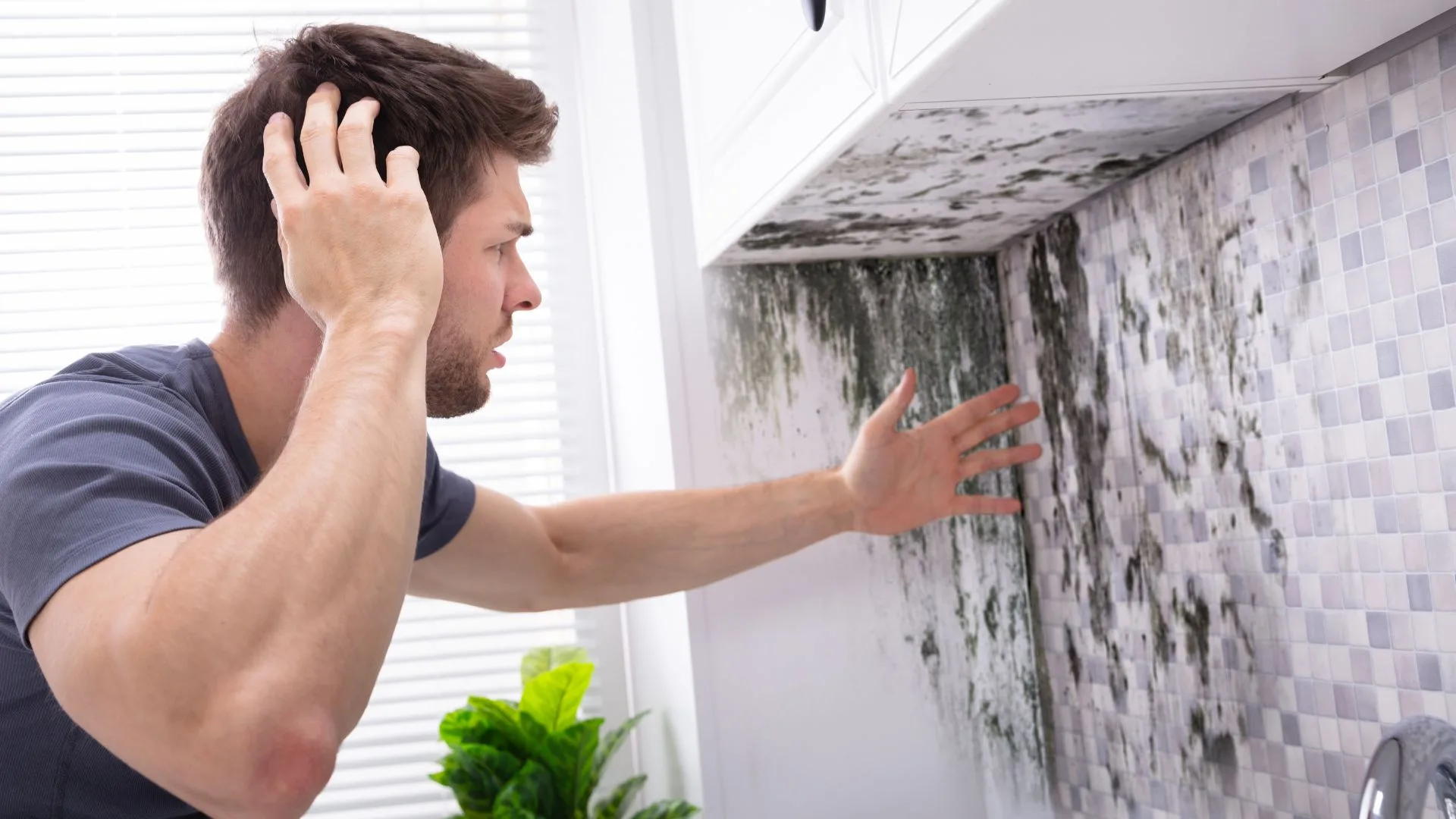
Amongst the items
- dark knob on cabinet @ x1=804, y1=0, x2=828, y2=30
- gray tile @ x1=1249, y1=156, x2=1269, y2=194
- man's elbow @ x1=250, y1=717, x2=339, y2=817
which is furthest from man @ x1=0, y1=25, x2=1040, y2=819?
gray tile @ x1=1249, y1=156, x2=1269, y2=194

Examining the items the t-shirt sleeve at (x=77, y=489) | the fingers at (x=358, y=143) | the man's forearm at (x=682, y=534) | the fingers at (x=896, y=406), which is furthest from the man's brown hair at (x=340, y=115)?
the fingers at (x=896, y=406)

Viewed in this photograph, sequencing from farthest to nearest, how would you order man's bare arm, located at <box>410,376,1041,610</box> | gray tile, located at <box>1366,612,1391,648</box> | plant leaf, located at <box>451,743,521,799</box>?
plant leaf, located at <box>451,743,521,799</box> → man's bare arm, located at <box>410,376,1041,610</box> → gray tile, located at <box>1366,612,1391,648</box>

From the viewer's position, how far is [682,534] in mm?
1416

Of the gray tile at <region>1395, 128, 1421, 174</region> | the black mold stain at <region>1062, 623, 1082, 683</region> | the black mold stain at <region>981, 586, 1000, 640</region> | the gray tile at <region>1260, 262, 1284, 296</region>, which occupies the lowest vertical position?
the black mold stain at <region>1062, 623, 1082, 683</region>

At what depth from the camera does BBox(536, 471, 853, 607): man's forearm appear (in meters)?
1.42

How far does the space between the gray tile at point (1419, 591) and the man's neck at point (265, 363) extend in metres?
0.96

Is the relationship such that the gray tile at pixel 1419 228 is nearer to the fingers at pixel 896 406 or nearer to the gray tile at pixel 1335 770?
the gray tile at pixel 1335 770

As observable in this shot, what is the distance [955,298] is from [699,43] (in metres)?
0.49

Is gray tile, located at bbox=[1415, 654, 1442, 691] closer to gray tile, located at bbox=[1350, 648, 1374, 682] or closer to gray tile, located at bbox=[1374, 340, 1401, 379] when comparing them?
gray tile, located at bbox=[1350, 648, 1374, 682]

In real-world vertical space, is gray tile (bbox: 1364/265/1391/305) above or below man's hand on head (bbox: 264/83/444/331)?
below

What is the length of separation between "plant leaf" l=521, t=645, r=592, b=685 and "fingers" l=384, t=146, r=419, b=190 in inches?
41.3

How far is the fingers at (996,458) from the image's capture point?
1510 millimetres

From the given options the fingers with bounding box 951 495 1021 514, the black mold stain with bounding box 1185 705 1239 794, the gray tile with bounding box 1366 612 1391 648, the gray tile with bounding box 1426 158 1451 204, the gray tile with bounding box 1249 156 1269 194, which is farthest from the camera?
the fingers with bounding box 951 495 1021 514

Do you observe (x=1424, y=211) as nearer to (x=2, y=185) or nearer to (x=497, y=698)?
(x=497, y=698)
